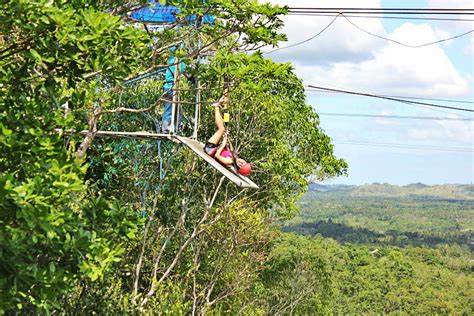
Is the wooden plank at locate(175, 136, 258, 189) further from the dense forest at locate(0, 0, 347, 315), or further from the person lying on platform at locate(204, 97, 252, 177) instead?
the dense forest at locate(0, 0, 347, 315)

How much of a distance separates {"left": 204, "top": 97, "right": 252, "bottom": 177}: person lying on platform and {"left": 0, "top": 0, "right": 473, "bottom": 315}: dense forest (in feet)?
1.02

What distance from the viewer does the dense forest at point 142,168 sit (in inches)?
137

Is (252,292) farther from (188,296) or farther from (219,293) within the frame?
(188,296)

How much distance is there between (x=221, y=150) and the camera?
5883 millimetres

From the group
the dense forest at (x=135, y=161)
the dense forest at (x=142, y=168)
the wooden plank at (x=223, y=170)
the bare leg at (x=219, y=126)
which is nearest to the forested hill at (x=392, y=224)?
the dense forest at (x=142, y=168)

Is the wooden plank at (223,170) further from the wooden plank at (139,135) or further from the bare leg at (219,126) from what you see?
the wooden plank at (139,135)

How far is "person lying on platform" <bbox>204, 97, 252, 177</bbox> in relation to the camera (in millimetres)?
5836

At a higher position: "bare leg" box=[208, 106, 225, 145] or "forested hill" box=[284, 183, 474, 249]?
"bare leg" box=[208, 106, 225, 145]

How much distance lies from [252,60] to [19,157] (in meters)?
2.82

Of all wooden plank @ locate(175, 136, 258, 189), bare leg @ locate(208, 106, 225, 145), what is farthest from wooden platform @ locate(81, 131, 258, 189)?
bare leg @ locate(208, 106, 225, 145)

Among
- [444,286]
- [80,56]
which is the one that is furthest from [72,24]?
[444,286]

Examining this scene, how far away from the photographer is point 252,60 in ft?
19.4

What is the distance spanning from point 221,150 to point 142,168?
13.7 ft

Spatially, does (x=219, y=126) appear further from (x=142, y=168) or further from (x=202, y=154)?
(x=142, y=168)
